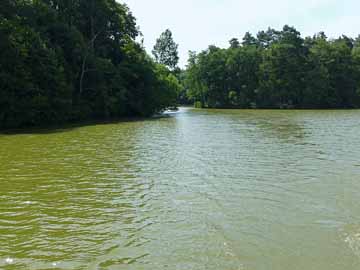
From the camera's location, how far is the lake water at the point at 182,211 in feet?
16.7

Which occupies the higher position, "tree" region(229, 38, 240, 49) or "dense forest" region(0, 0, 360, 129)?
"tree" region(229, 38, 240, 49)

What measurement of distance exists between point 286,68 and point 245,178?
63.0 m

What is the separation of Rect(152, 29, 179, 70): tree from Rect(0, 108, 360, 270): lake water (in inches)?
2947

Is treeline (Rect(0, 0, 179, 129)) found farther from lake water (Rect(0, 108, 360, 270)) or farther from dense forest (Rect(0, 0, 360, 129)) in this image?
lake water (Rect(0, 108, 360, 270))

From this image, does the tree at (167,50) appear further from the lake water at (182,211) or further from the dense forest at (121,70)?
the lake water at (182,211)

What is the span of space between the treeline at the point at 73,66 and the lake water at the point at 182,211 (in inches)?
555

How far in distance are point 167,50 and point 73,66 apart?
5406 cm

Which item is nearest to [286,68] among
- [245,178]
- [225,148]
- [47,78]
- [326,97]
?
[326,97]

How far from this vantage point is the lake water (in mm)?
5102

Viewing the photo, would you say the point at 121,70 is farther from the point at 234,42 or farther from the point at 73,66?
the point at 234,42

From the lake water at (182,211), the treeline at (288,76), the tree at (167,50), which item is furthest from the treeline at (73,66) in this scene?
the tree at (167,50)

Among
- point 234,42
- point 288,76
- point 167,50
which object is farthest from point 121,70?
point 234,42

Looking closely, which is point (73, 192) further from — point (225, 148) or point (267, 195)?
point (225, 148)

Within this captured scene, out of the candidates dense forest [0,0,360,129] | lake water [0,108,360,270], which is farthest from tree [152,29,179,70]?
lake water [0,108,360,270]
